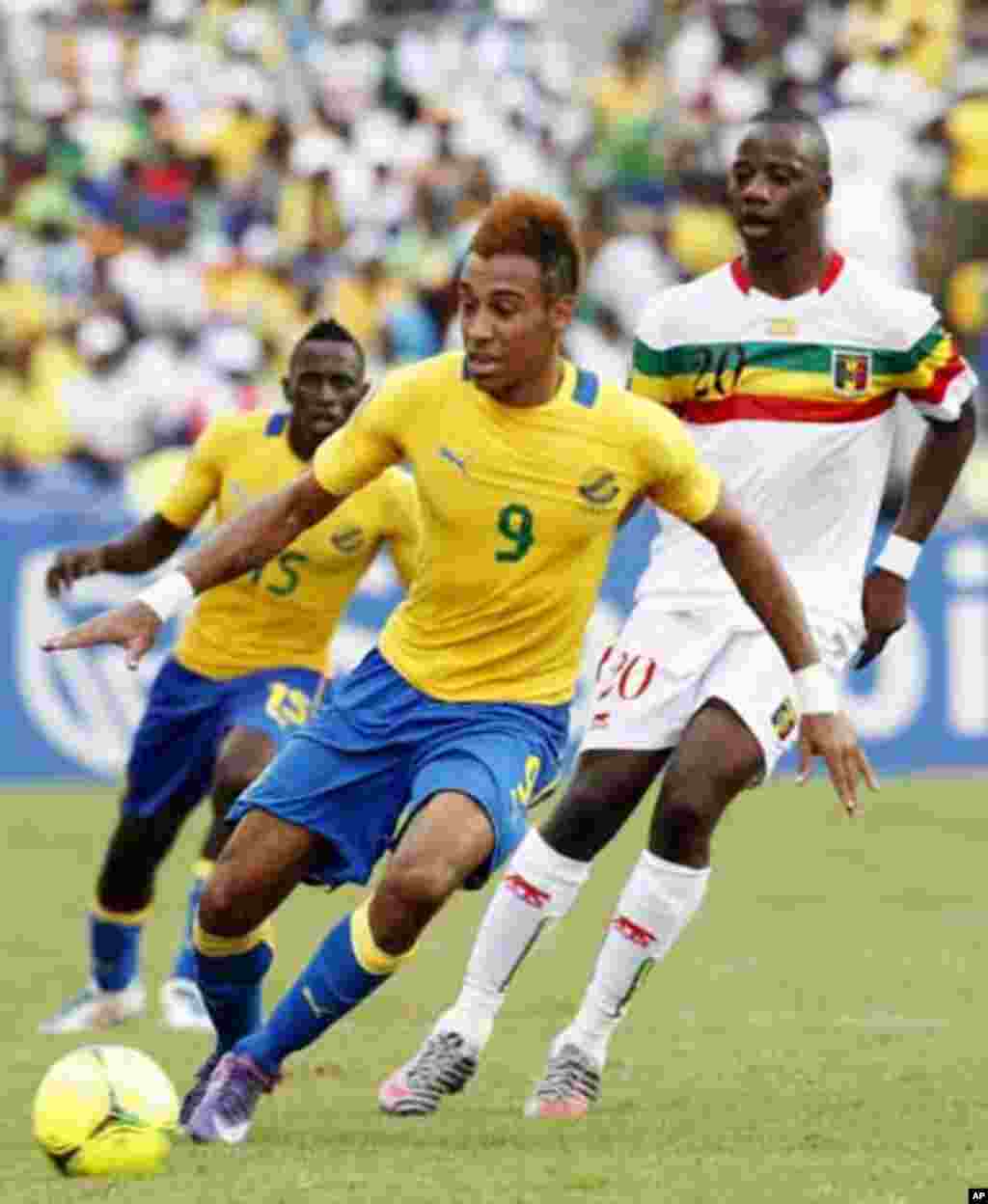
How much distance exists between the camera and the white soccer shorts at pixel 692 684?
816cm

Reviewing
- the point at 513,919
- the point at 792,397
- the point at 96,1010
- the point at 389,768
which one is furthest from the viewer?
the point at 96,1010

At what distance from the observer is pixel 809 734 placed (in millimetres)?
7375

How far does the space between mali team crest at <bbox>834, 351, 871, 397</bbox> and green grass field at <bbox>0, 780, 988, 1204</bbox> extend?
1.87 metres

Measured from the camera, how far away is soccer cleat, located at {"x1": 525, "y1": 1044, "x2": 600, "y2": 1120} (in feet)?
26.7

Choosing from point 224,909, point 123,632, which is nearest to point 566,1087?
point 224,909

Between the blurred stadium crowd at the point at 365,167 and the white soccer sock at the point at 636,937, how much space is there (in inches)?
440

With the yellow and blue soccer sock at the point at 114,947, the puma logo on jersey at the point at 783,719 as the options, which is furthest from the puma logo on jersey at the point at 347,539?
the puma logo on jersey at the point at 783,719

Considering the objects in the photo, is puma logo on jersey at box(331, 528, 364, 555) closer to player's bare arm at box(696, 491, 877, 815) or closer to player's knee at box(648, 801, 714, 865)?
player's knee at box(648, 801, 714, 865)

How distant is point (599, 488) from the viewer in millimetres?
7473

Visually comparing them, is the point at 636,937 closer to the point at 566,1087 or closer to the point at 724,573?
the point at 566,1087

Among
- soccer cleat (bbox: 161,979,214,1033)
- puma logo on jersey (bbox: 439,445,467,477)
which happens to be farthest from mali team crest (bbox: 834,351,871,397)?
soccer cleat (bbox: 161,979,214,1033)

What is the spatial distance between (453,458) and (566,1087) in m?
1.78

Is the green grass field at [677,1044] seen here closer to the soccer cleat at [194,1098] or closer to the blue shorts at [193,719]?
the soccer cleat at [194,1098]

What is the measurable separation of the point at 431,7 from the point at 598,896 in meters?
11.2
